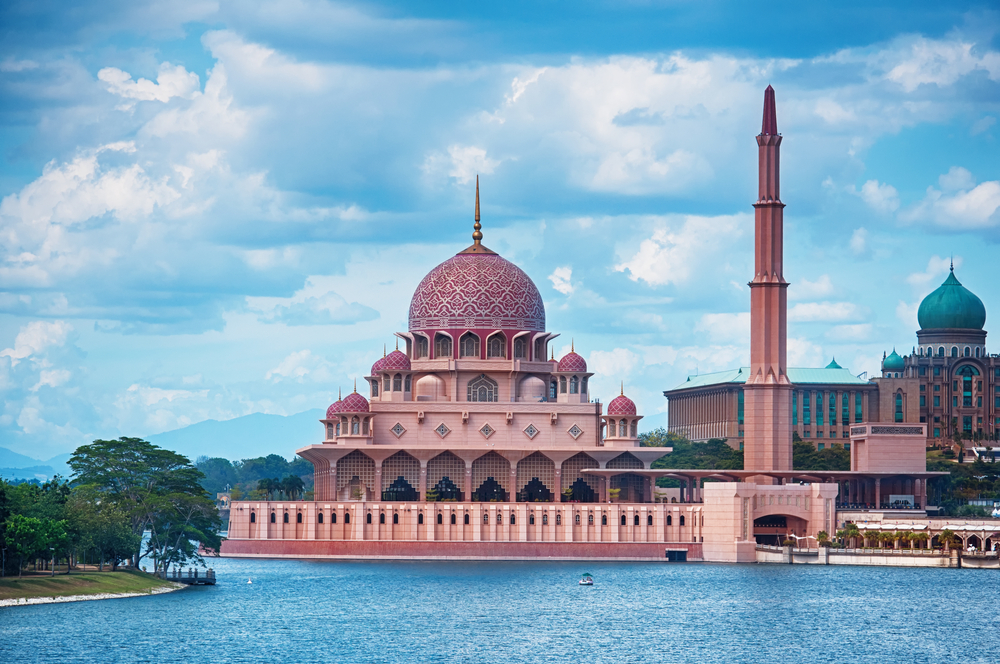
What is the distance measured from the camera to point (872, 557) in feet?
410

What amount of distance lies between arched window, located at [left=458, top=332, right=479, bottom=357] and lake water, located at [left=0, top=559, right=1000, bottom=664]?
26.1 metres

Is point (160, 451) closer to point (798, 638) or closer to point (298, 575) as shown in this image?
point (298, 575)

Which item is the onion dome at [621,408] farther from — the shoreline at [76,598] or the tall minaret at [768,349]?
the shoreline at [76,598]

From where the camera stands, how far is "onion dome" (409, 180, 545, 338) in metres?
141

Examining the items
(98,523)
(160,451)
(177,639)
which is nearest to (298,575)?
(160,451)

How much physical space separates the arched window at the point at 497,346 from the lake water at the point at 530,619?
26.4m

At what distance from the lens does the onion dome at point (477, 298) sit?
140875 mm

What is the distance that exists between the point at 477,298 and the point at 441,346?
15.1 feet

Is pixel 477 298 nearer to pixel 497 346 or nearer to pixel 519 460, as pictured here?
pixel 497 346

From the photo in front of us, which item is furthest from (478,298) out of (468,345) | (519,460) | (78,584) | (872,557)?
(78,584)

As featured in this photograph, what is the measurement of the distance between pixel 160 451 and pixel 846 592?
144 ft

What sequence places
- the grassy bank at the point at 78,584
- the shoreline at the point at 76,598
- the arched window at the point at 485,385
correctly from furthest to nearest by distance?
the arched window at the point at 485,385, the grassy bank at the point at 78,584, the shoreline at the point at 76,598

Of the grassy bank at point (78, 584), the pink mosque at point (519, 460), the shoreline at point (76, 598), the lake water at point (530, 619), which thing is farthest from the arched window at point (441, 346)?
the grassy bank at point (78, 584)

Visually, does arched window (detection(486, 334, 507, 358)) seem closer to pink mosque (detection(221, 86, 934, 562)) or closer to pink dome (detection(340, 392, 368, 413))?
pink mosque (detection(221, 86, 934, 562))
